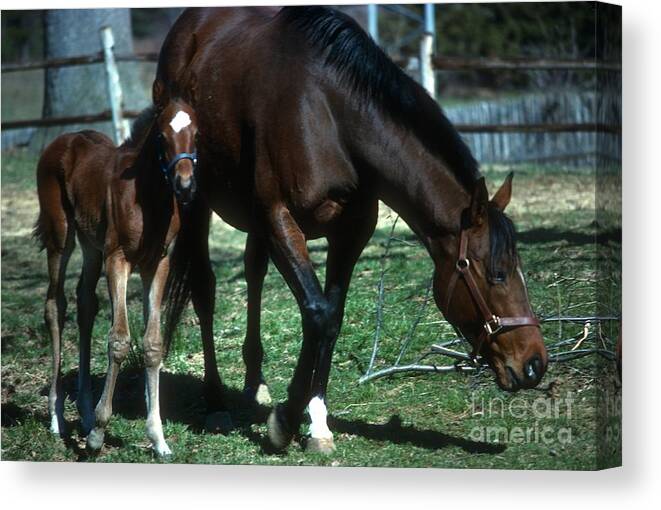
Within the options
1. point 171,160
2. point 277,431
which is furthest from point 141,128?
point 277,431

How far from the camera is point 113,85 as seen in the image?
8.72 meters

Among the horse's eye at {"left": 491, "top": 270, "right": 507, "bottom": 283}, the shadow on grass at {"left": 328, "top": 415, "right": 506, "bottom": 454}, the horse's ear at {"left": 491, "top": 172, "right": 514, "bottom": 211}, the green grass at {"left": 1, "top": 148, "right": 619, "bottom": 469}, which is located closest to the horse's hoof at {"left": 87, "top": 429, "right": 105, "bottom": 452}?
the green grass at {"left": 1, "top": 148, "right": 619, "bottom": 469}

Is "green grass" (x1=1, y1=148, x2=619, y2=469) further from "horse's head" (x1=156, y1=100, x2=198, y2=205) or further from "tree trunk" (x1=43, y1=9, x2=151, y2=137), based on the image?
"tree trunk" (x1=43, y1=9, x2=151, y2=137)

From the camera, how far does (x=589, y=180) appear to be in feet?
19.4

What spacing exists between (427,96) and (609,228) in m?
0.98

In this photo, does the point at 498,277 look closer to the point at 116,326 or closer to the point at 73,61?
the point at 116,326

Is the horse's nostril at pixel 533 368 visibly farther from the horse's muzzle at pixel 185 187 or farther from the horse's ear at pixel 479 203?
the horse's muzzle at pixel 185 187

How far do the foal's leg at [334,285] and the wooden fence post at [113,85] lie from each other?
428 centimetres

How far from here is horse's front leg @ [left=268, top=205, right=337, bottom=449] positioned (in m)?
4.52

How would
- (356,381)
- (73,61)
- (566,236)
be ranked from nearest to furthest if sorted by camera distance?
(356,381) < (566,236) < (73,61)

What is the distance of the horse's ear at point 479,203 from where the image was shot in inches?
165

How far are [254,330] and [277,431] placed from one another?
2.38ft

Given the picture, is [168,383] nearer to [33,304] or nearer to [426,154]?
[33,304]

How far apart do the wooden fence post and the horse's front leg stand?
438 centimetres
